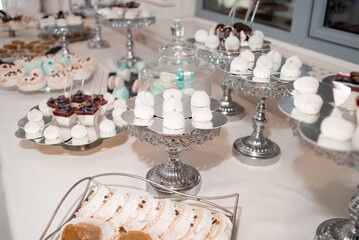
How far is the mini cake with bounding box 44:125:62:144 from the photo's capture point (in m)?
1.12

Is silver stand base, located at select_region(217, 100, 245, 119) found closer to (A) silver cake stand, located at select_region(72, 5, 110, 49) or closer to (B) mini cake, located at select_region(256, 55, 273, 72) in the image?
(B) mini cake, located at select_region(256, 55, 273, 72)

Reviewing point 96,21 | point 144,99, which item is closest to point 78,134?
point 144,99

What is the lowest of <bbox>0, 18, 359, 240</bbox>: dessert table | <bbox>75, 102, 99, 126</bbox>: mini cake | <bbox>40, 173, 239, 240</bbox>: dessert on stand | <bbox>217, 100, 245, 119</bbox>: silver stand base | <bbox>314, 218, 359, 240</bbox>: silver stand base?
<bbox>0, 18, 359, 240</bbox>: dessert table

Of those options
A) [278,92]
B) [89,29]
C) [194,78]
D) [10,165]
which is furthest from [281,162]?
→ [89,29]

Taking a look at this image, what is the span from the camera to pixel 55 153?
1203 millimetres

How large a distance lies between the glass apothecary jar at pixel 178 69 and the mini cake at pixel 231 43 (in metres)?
0.18

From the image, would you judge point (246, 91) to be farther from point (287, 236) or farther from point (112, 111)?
point (112, 111)

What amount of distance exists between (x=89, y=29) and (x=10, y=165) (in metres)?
1.82

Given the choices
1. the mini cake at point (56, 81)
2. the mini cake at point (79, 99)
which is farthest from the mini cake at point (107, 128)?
the mini cake at point (56, 81)

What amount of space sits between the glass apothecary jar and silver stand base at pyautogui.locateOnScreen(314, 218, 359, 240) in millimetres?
480

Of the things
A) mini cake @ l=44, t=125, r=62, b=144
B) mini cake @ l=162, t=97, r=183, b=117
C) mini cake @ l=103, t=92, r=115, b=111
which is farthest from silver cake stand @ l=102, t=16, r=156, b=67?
mini cake @ l=162, t=97, r=183, b=117

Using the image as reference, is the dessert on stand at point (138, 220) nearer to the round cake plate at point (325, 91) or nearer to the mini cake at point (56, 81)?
the round cake plate at point (325, 91)

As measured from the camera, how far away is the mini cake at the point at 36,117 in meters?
1.21

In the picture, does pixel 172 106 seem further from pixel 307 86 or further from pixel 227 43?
pixel 227 43
